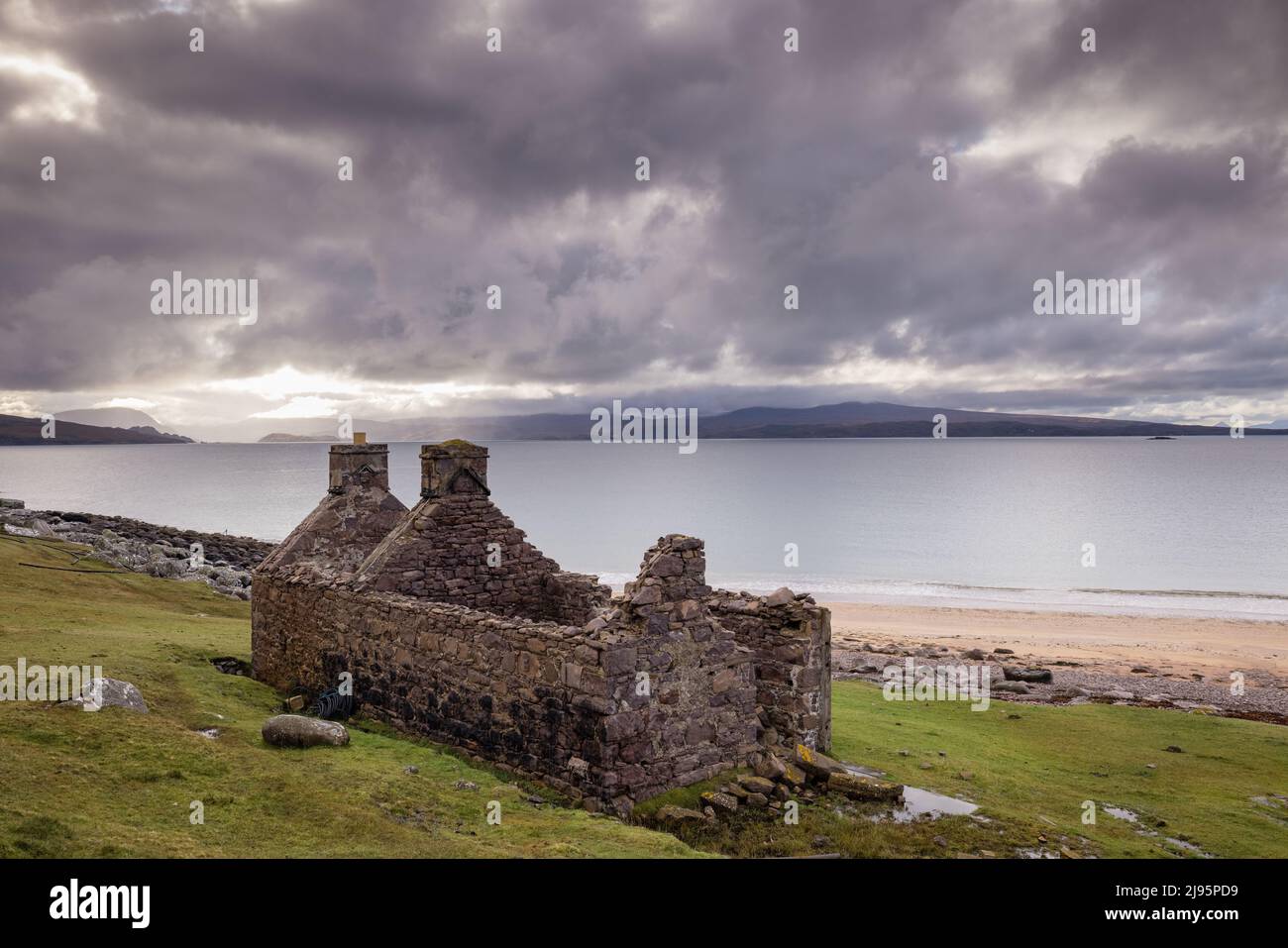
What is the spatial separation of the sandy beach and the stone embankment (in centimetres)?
3242

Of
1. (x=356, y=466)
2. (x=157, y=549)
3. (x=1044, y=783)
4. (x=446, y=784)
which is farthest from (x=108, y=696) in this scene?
(x=157, y=549)

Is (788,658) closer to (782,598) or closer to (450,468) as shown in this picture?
(782,598)

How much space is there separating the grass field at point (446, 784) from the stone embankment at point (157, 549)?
16.5 meters

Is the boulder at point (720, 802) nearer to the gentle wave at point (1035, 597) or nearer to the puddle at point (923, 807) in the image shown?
the puddle at point (923, 807)

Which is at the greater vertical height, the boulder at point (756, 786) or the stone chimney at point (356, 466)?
the stone chimney at point (356, 466)

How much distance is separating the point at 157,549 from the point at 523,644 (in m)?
42.3

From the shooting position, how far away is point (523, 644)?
12.7 metres

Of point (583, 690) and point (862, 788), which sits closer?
point (583, 690)

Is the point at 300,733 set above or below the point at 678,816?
above

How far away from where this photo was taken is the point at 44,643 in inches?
671

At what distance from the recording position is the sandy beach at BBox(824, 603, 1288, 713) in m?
34.3

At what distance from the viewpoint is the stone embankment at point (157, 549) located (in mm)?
38875

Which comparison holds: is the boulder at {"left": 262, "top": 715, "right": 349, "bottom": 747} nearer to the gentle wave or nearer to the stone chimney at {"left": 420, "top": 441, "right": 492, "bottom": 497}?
the stone chimney at {"left": 420, "top": 441, "right": 492, "bottom": 497}

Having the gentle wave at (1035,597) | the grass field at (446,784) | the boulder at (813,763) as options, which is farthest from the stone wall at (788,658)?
the gentle wave at (1035,597)
